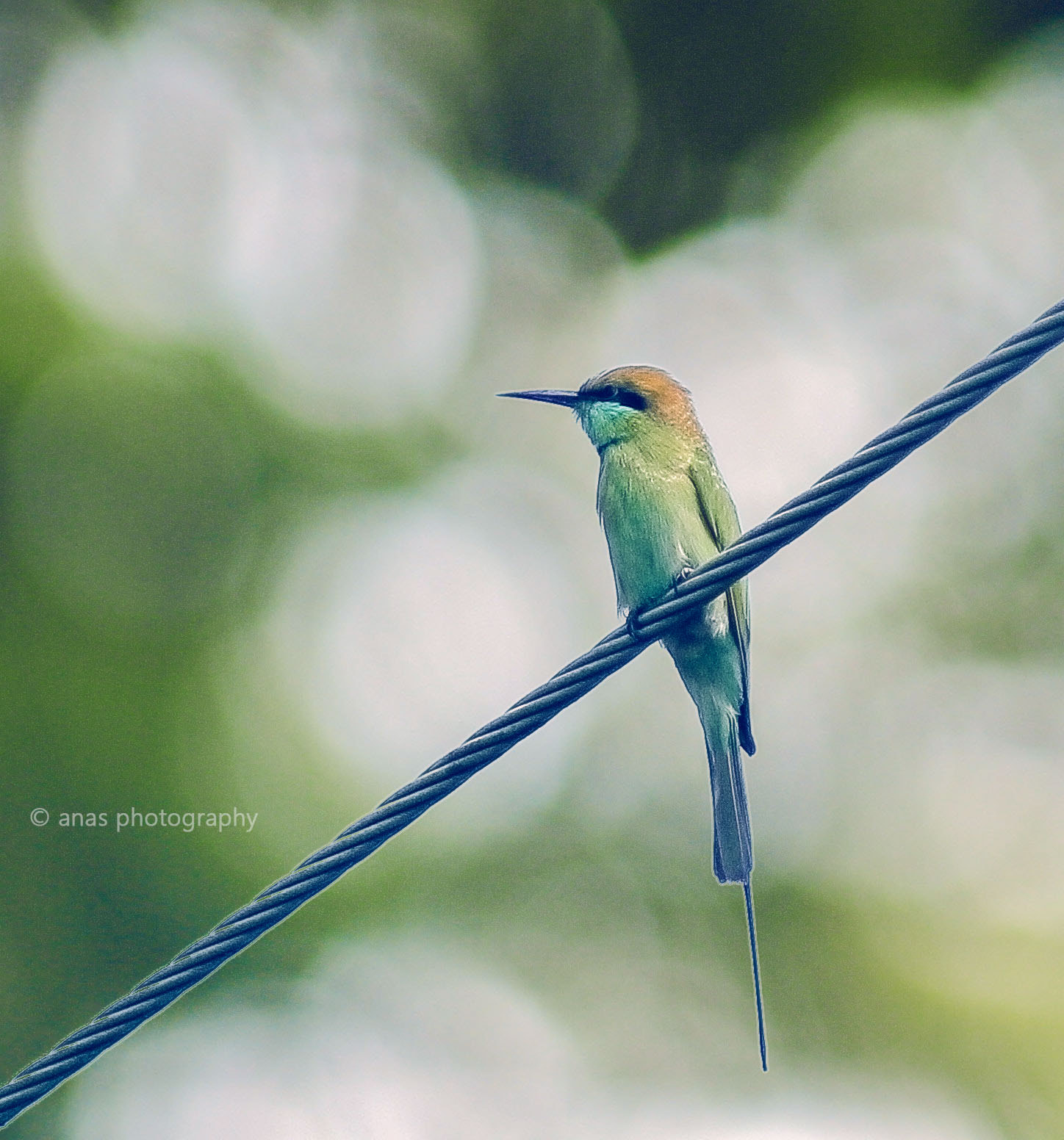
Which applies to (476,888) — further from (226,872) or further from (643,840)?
(226,872)

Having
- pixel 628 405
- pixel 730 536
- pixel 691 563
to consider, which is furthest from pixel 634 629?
pixel 628 405

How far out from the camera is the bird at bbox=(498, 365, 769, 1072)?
11.5 ft

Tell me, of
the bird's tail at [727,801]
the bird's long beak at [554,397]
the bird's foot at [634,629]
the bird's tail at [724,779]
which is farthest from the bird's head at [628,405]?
the bird's foot at [634,629]

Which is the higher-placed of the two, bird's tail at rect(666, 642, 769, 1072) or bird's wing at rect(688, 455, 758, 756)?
bird's wing at rect(688, 455, 758, 756)

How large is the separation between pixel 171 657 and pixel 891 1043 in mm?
4162

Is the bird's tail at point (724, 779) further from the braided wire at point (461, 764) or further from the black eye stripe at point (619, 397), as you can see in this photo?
the braided wire at point (461, 764)

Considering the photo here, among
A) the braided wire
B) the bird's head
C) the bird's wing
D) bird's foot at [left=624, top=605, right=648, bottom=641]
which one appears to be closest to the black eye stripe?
the bird's head

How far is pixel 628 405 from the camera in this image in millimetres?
3873

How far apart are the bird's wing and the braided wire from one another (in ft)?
4.21

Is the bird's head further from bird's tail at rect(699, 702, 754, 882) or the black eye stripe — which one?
bird's tail at rect(699, 702, 754, 882)

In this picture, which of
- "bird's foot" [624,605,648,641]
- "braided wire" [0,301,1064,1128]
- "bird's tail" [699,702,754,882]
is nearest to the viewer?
"braided wire" [0,301,1064,1128]

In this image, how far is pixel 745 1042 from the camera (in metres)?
7.23

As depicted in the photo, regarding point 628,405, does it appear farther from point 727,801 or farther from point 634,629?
point 634,629

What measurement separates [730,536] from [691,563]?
252 millimetres
